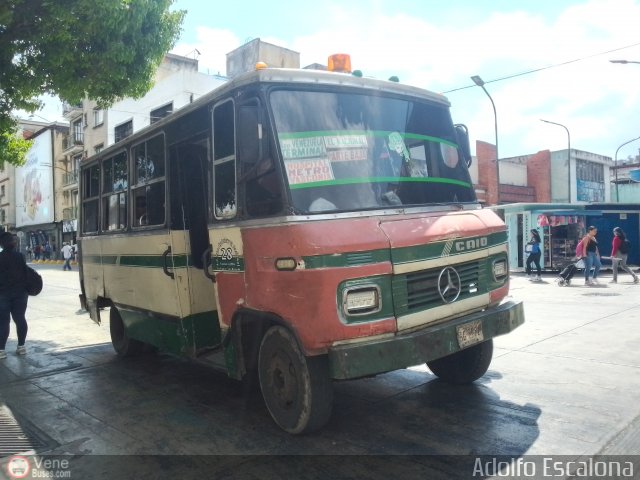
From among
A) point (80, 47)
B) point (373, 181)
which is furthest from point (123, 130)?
point (373, 181)

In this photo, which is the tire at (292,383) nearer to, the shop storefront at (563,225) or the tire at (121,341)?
the tire at (121,341)

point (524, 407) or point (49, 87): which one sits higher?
point (49, 87)

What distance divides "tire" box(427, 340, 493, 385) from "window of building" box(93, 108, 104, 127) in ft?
139

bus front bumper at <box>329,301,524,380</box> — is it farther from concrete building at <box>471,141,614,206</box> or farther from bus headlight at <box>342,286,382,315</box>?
concrete building at <box>471,141,614,206</box>

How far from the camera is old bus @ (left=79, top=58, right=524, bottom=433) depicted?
362 centimetres

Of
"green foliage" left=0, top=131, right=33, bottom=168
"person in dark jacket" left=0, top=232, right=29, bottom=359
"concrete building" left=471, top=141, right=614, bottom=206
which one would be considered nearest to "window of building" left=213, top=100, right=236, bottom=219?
"person in dark jacket" left=0, top=232, right=29, bottom=359

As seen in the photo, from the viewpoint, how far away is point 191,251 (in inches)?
211

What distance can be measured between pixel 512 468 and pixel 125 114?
128ft

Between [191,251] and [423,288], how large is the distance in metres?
2.60

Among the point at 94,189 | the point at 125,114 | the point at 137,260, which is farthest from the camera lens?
the point at 125,114

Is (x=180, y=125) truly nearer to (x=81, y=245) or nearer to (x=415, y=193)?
(x=415, y=193)

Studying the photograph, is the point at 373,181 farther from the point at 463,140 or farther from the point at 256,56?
the point at 256,56

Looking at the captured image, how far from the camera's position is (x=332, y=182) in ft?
12.9

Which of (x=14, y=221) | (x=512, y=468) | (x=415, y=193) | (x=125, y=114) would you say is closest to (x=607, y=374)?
(x=512, y=468)
